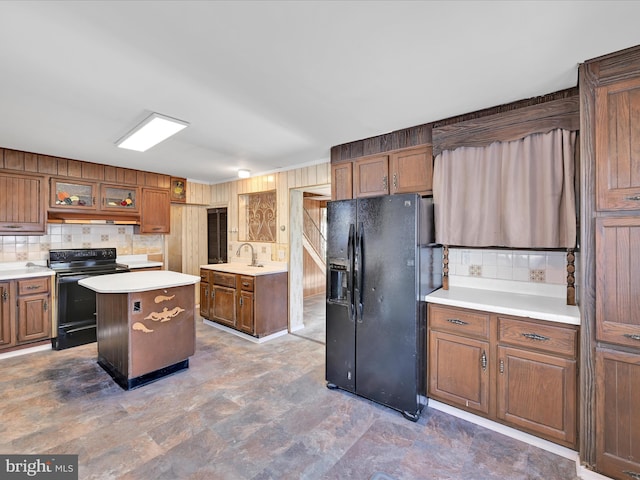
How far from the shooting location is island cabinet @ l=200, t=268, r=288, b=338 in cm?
382

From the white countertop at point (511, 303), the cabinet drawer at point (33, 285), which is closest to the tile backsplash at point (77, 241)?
the cabinet drawer at point (33, 285)

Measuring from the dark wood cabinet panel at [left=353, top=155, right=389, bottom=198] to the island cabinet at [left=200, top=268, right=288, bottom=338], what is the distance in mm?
1694

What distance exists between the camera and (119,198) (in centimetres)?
434

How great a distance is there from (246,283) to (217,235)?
199 centimetres

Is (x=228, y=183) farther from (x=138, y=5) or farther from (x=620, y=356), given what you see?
(x=620, y=356)

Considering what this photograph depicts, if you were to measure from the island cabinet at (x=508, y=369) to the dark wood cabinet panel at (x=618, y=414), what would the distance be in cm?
14

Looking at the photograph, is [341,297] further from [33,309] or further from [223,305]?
[33,309]

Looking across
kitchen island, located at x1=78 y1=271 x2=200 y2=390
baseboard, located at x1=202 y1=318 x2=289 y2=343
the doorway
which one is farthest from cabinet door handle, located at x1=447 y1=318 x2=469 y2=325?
the doorway

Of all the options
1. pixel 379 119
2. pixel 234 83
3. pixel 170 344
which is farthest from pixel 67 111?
pixel 379 119

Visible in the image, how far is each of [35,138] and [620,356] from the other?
5029 mm

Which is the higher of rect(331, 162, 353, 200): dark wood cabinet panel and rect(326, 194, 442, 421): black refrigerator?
rect(331, 162, 353, 200): dark wood cabinet panel

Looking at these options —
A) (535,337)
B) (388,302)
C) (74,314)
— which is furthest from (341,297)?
(74,314)

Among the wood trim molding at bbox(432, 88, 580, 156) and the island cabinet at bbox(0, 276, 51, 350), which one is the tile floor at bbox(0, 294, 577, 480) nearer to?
the island cabinet at bbox(0, 276, 51, 350)

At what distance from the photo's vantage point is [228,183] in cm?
517
